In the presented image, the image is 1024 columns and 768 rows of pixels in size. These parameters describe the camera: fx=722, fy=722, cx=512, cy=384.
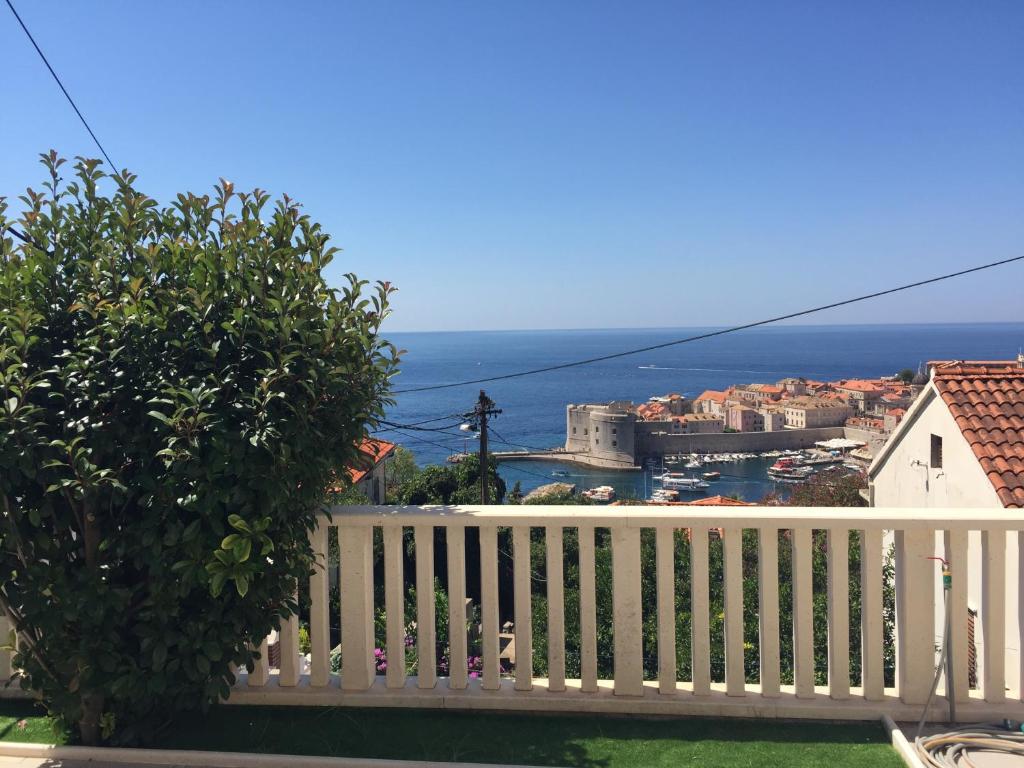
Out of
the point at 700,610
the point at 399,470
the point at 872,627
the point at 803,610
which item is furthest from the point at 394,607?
the point at 399,470

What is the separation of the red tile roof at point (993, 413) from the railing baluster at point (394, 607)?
7503 mm

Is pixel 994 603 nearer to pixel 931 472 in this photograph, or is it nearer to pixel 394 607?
pixel 394 607

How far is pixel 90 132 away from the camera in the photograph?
18.8 feet

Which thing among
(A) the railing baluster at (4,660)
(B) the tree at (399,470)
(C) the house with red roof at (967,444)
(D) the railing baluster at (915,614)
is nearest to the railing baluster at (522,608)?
(D) the railing baluster at (915,614)

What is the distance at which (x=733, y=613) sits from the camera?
2.89 m

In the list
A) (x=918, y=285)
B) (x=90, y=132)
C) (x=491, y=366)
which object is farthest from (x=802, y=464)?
(x=491, y=366)

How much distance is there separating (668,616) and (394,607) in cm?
113

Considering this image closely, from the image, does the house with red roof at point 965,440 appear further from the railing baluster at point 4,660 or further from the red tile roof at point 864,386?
the red tile roof at point 864,386

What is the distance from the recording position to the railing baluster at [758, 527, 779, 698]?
284 cm

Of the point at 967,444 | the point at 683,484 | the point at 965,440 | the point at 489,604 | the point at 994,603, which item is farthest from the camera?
the point at 683,484

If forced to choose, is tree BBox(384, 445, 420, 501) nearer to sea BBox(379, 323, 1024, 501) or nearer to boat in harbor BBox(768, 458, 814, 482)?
sea BBox(379, 323, 1024, 501)

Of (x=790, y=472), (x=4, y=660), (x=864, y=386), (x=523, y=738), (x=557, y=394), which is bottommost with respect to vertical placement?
(x=790, y=472)

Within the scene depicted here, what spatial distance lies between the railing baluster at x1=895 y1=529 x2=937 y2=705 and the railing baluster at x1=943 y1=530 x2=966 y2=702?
0.21 feet

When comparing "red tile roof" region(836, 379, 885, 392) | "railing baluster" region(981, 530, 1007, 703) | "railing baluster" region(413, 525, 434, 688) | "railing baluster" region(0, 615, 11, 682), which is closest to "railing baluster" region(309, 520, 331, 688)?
"railing baluster" region(413, 525, 434, 688)
